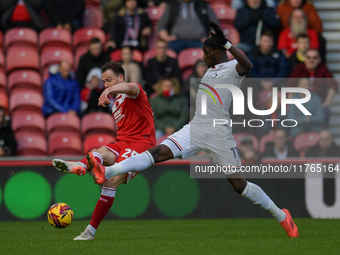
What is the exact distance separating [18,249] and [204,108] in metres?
2.47

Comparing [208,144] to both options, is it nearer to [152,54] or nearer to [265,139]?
[265,139]

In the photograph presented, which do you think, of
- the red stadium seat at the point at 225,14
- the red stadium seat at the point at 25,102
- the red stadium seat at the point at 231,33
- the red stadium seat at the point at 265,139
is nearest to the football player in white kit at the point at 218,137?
the red stadium seat at the point at 265,139

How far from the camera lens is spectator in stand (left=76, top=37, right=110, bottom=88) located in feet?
35.4

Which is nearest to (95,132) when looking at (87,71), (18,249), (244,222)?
(87,71)

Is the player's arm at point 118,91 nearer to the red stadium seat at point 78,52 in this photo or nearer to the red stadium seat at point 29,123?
the red stadium seat at point 29,123

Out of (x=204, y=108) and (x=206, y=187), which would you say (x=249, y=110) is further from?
(x=204, y=108)

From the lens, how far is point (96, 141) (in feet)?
32.9

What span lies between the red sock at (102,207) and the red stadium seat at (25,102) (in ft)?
16.3

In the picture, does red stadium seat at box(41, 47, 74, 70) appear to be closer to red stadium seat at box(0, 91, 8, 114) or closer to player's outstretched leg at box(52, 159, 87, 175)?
red stadium seat at box(0, 91, 8, 114)

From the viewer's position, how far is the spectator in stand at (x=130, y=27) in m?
11.4

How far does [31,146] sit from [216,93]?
4958 millimetres

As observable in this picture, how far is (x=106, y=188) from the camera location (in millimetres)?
6277

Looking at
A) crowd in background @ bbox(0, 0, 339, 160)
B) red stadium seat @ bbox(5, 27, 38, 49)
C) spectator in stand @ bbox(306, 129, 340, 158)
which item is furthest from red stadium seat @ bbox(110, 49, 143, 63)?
spectator in stand @ bbox(306, 129, 340, 158)

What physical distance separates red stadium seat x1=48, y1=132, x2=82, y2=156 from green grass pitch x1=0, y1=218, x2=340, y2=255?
5.80ft
